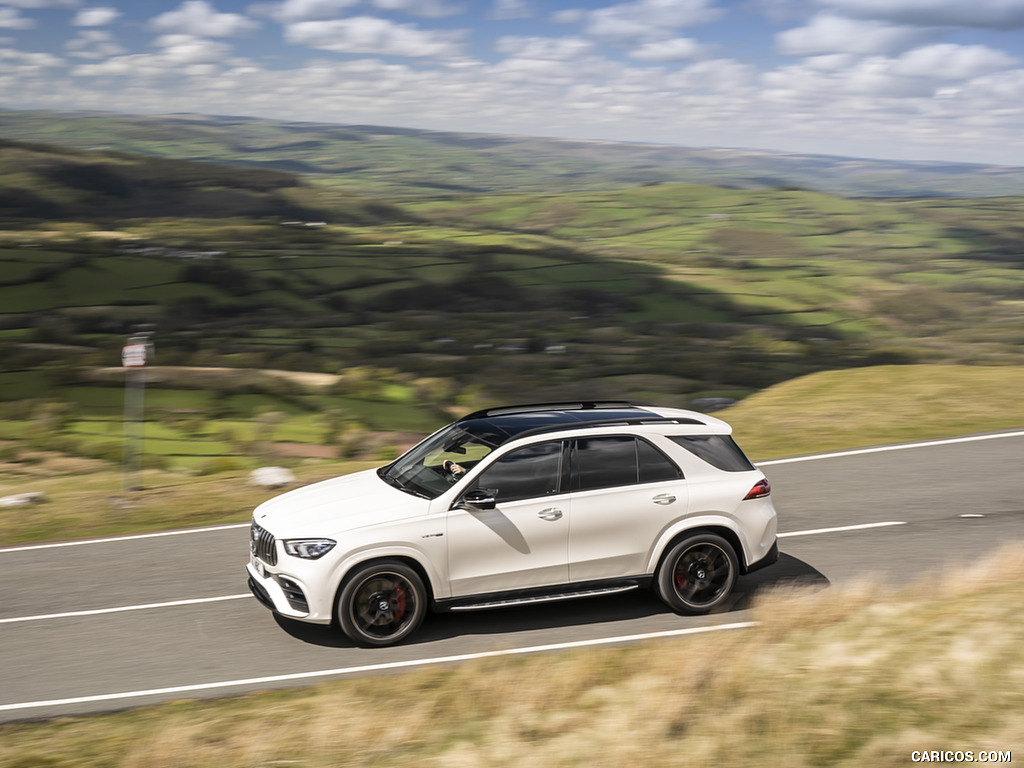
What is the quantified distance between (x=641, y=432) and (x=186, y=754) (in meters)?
4.40

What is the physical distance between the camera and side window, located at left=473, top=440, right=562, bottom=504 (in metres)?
7.91

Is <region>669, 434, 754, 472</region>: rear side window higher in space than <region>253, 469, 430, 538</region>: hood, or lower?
higher

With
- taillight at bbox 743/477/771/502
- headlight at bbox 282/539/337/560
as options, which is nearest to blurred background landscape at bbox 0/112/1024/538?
headlight at bbox 282/539/337/560

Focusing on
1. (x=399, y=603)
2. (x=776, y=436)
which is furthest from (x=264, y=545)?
(x=776, y=436)

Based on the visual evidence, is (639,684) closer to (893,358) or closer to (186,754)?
(186,754)

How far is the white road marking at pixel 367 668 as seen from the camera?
7.00m

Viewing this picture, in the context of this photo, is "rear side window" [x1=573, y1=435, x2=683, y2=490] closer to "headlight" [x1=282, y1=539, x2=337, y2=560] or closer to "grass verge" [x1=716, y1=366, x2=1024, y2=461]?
"headlight" [x1=282, y1=539, x2=337, y2=560]

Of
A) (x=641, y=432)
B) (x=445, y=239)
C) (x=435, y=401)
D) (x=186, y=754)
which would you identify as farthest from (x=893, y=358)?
(x=445, y=239)

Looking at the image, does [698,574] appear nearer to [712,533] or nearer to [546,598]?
[712,533]

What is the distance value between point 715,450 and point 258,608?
4366mm

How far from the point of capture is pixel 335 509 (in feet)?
25.7

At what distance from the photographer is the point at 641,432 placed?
8406mm

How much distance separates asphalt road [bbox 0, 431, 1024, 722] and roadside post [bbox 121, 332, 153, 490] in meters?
3.48

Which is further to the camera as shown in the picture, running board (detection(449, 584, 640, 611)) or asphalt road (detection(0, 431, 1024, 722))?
running board (detection(449, 584, 640, 611))
